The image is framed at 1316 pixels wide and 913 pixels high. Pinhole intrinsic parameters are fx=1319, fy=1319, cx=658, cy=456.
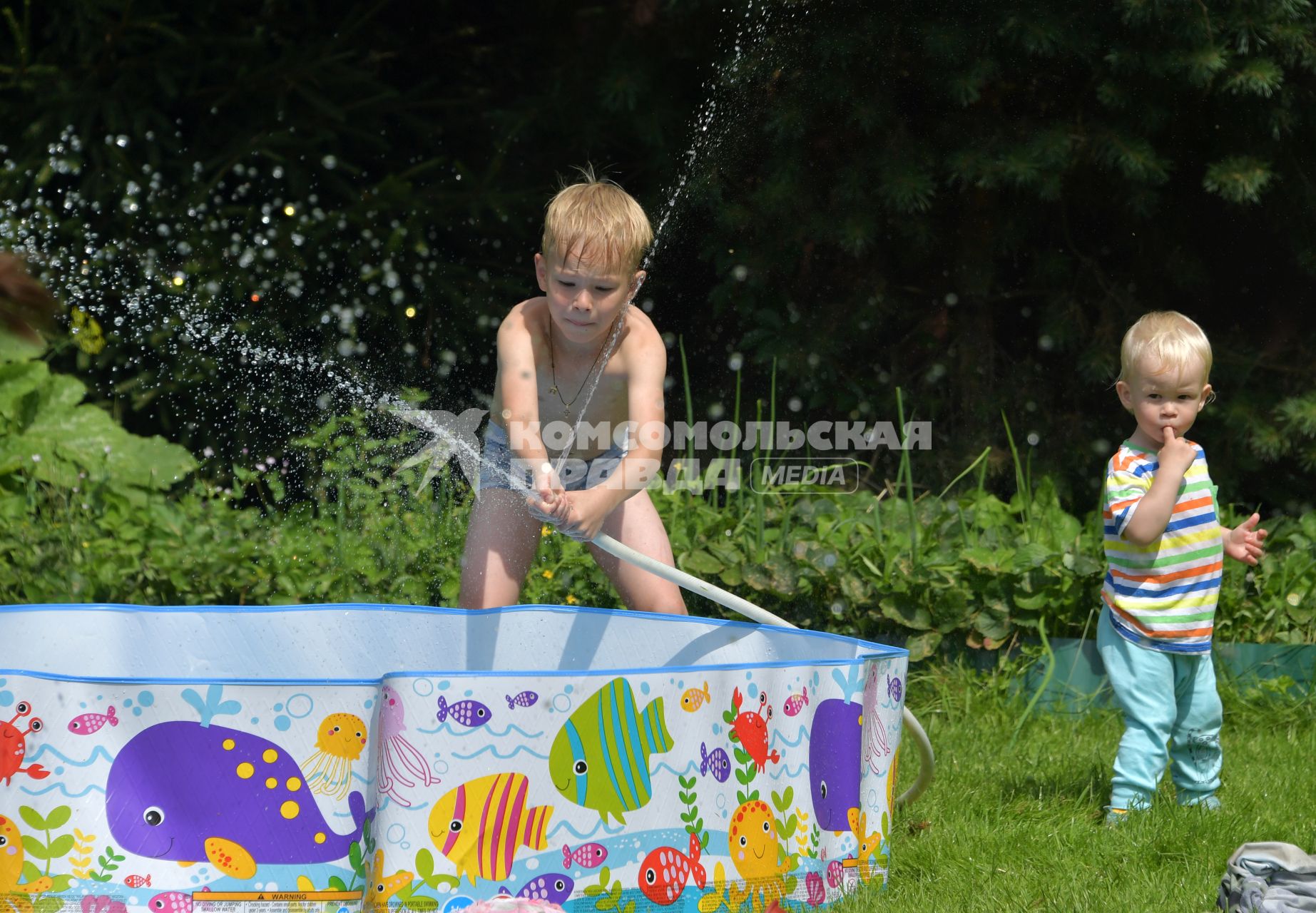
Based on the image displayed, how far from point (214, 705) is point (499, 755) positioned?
1.07 ft

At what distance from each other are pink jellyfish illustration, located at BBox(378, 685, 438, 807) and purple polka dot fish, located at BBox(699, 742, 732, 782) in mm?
317

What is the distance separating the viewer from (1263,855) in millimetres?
1691

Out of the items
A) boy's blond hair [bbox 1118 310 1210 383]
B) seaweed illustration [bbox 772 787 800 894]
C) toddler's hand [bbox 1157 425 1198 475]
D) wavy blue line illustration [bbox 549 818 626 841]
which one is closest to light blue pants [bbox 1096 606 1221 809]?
toddler's hand [bbox 1157 425 1198 475]

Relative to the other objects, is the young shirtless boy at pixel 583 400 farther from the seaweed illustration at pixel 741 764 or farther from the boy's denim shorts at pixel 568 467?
the seaweed illustration at pixel 741 764

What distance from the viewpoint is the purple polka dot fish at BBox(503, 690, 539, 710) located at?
1.50 metres

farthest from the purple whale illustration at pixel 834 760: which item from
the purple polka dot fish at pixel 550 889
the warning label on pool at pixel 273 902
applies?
the warning label on pool at pixel 273 902

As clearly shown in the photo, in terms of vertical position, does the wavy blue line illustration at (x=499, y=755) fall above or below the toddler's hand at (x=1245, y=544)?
below

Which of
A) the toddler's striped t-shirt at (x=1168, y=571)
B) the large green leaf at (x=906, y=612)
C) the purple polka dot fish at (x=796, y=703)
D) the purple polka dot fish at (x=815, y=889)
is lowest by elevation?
the purple polka dot fish at (x=815, y=889)

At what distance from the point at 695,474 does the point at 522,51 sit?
6.66 feet

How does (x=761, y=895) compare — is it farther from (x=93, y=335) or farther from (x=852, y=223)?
(x=93, y=335)

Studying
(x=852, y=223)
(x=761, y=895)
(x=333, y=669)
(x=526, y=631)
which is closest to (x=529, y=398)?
(x=526, y=631)

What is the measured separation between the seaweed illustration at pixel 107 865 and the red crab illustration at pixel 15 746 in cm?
12

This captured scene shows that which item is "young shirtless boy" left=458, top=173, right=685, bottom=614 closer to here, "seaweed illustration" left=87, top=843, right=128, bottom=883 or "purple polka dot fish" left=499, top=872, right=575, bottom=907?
"purple polka dot fish" left=499, top=872, right=575, bottom=907

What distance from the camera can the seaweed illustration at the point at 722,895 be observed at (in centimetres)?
159
